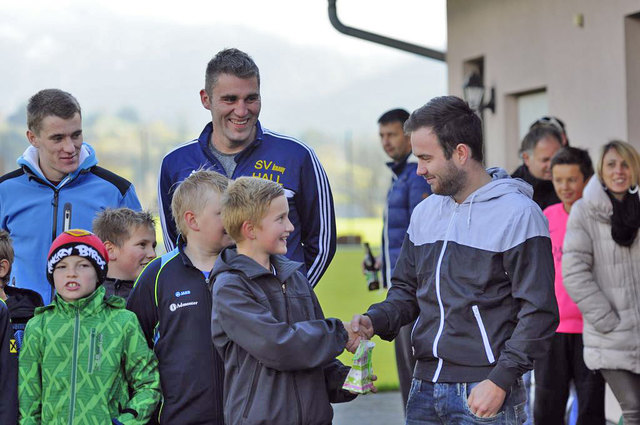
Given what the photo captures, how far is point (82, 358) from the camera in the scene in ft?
12.8

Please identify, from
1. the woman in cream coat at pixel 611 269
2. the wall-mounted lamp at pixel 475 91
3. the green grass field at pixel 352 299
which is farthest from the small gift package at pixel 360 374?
the wall-mounted lamp at pixel 475 91

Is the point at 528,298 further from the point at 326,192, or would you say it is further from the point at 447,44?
the point at 447,44

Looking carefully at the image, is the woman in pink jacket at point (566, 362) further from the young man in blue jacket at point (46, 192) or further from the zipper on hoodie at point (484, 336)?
the young man in blue jacket at point (46, 192)

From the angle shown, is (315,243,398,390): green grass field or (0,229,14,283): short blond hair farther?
(315,243,398,390): green grass field

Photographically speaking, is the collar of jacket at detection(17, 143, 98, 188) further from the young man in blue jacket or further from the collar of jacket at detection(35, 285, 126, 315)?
the collar of jacket at detection(35, 285, 126, 315)

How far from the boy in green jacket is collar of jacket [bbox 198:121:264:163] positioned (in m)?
0.94

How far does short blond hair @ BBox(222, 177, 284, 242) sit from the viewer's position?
12.1ft

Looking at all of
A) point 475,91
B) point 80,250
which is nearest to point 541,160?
point 80,250

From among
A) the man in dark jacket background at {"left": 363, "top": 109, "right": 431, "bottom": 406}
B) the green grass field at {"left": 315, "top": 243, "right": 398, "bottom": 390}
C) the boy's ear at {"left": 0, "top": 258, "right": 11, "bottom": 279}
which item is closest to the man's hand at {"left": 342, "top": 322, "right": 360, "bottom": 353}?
the boy's ear at {"left": 0, "top": 258, "right": 11, "bottom": 279}

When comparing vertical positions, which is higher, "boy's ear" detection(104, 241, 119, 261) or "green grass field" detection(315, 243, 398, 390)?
"boy's ear" detection(104, 241, 119, 261)

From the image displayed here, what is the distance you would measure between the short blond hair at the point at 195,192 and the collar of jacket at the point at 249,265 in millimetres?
314

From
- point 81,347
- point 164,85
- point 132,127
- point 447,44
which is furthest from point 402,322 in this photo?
point 164,85

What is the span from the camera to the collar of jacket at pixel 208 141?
15.5ft

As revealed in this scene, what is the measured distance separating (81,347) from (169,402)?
401 mm
